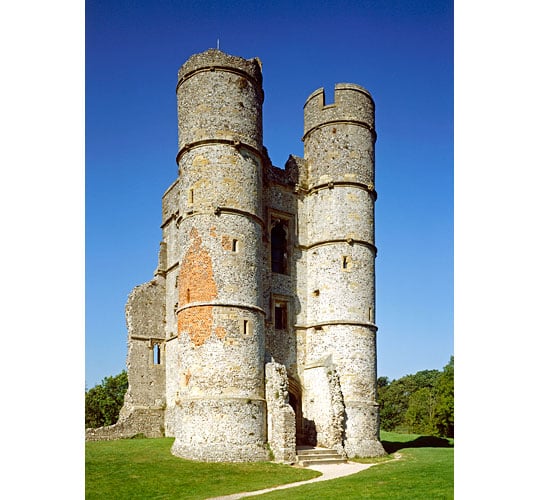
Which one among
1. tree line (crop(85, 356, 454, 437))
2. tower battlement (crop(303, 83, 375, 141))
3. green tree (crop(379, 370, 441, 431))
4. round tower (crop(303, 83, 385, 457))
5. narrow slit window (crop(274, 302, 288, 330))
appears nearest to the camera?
round tower (crop(303, 83, 385, 457))

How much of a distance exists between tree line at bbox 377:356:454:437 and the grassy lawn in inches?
547

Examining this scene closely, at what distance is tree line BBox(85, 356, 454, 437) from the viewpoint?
A: 31.2 metres

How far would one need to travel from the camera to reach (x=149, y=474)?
13773mm

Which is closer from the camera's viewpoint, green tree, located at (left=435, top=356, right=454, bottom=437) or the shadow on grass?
the shadow on grass

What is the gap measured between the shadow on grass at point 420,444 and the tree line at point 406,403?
12.9ft

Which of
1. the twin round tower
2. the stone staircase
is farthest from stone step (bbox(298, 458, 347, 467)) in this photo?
the twin round tower

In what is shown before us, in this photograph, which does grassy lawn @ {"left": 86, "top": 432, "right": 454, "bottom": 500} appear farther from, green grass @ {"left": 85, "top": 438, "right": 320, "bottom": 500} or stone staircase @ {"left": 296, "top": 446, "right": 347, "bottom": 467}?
stone staircase @ {"left": 296, "top": 446, "right": 347, "bottom": 467}

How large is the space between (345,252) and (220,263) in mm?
5422

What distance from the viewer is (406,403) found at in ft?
165

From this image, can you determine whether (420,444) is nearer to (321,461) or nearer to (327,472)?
(321,461)

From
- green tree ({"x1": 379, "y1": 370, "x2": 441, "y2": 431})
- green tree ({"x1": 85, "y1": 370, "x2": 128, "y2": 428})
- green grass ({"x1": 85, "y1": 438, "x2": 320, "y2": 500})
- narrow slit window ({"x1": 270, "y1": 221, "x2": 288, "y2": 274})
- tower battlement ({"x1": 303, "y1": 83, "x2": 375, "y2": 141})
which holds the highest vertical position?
tower battlement ({"x1": 303, "y1": 83, "x2": 375, "y2": 141})

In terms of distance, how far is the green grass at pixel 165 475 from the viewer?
1209 centimetres
